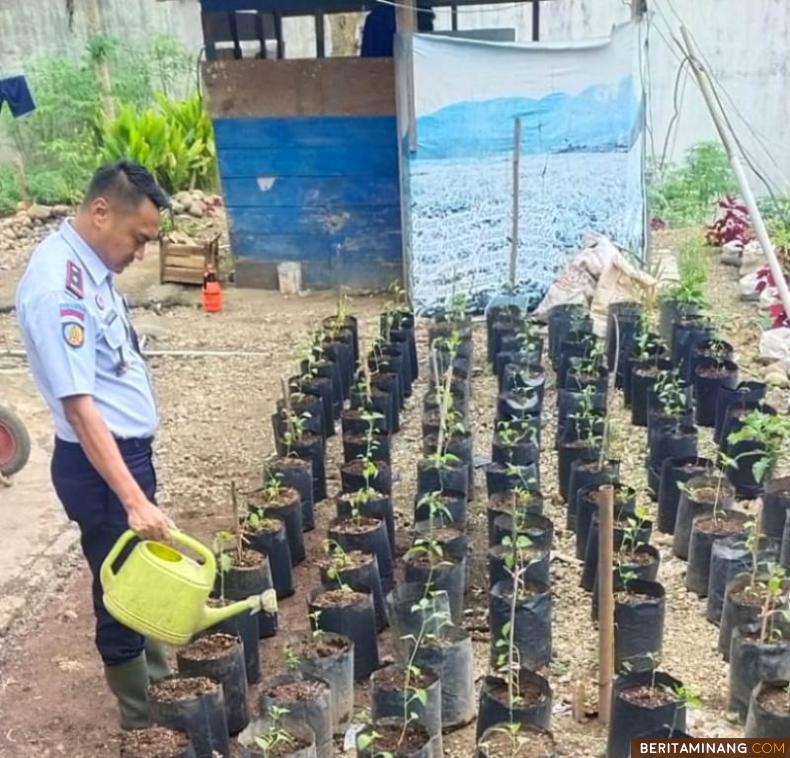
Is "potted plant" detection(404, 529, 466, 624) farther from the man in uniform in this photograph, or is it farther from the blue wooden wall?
the blue wooden wall

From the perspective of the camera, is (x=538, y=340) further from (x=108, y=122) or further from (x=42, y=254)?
(x=108, y=122)

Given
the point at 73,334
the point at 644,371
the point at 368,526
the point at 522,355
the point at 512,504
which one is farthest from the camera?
the point at 522,355

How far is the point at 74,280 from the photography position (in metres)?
2.49

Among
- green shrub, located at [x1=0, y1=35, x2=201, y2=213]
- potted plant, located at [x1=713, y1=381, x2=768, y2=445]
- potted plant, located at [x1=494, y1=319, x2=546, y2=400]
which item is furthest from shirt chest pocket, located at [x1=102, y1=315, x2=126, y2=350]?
green shrub, located at [x1=0, y1=35, x2=201, y2=213]

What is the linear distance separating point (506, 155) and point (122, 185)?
4828 mm

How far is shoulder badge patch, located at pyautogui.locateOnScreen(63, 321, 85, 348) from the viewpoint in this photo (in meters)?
2.43

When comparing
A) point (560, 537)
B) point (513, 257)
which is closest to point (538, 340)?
point (513, 257)

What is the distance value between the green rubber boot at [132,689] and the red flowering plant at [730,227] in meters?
6.77

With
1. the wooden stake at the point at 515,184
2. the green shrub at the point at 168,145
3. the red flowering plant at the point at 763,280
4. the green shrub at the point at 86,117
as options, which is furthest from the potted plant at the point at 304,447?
the green shrub at the point at 86,117

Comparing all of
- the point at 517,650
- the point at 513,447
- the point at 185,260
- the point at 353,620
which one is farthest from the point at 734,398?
the point at 185,260

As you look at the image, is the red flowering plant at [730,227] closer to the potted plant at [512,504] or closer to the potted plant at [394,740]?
the potted plant at [512,504]

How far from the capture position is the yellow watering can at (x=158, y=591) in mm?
2551

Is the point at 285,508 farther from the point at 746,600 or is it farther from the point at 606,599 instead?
the point at 746,600

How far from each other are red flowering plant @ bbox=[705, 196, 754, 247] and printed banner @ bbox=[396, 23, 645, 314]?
170 cm
